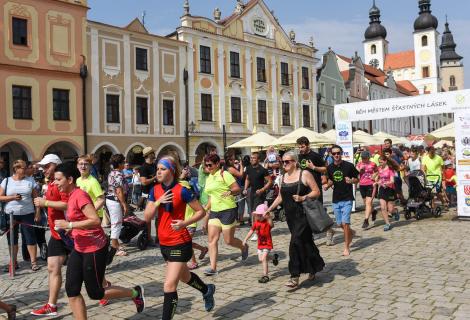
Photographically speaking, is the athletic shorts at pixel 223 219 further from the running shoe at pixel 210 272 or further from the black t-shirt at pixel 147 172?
the black t-shirt at pixel 147 172

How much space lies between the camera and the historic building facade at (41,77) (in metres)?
20.8

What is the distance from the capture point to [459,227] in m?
10.4

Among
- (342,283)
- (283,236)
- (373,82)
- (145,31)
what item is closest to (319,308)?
(342,283)

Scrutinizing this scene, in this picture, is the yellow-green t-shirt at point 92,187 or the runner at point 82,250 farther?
the yellow-green t-shirt at point 92,187

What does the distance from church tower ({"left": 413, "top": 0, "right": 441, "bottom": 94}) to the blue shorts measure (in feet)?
294

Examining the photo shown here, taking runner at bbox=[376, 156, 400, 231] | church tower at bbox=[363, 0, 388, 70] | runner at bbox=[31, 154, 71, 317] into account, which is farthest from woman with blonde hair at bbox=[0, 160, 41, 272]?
church tower at bbox=[363, 0, 388, 70]

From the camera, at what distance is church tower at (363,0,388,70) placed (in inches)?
3713

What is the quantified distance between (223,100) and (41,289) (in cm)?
2447

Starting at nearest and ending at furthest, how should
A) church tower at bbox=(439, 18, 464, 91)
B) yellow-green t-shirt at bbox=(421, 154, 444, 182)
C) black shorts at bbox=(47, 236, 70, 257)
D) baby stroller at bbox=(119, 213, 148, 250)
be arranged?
black shorts at bbox=(47, 236, 70, 257) → baby stroller at bbox=(119, 213, 148, 250) → yellow-green t-shirt at bbox=(421, 154, 444, 182) → church tower at bbox=(439, 18, 464, 91)

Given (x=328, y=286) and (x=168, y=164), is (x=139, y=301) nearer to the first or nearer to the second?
(x=168, y=164)

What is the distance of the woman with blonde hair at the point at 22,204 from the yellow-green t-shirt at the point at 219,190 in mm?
2928

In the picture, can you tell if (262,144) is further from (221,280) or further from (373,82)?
(373,82)

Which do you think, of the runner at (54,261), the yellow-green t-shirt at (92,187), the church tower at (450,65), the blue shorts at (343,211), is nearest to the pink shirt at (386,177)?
the blue shorts at (343,211)

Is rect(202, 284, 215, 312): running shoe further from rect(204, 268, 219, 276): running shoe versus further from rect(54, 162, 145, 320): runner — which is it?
rect(204, 268, 219, 276): running shoe
